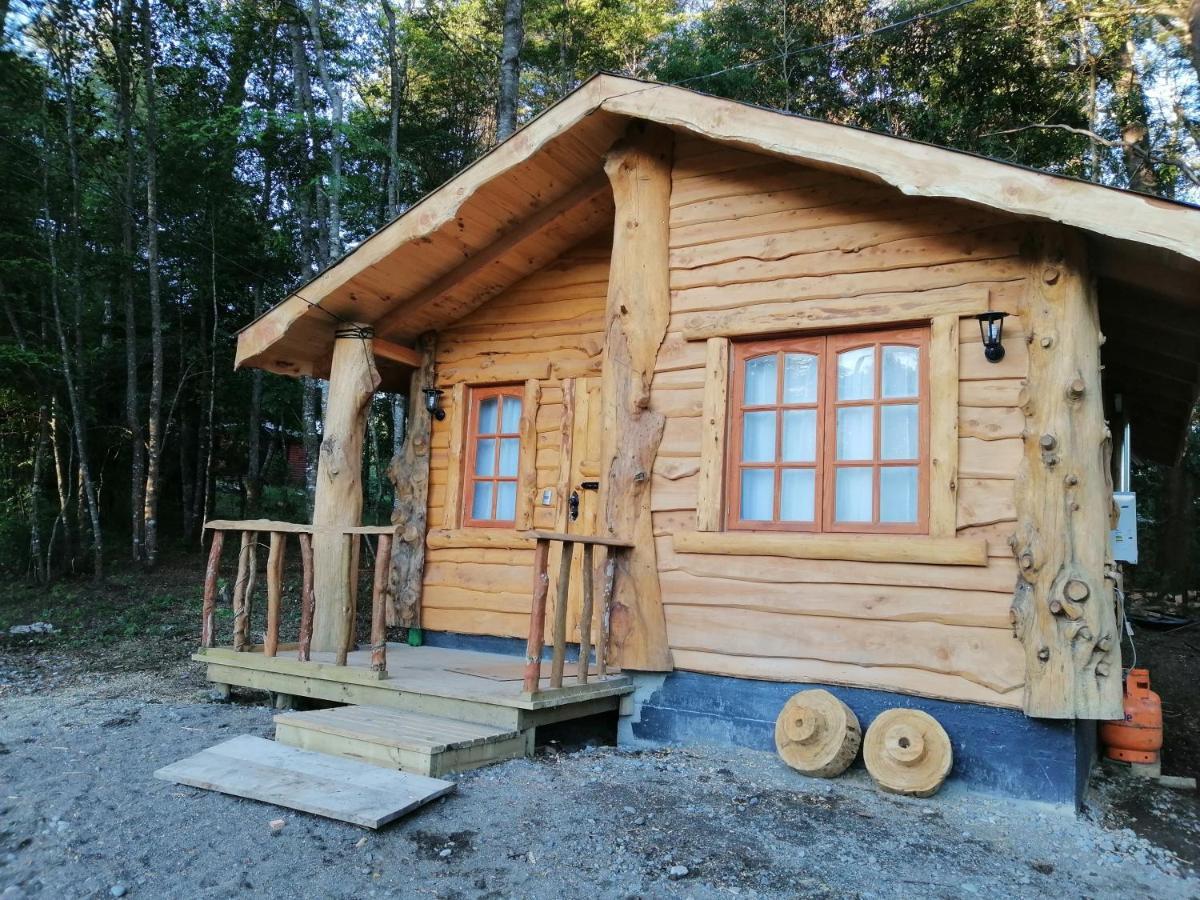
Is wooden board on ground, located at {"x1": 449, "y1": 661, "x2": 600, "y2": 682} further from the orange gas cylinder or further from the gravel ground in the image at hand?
the orange gas cylinder

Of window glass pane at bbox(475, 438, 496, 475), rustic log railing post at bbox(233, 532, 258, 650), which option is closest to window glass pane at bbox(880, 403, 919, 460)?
window glass pane at bbox(475, 438, 496, 475)

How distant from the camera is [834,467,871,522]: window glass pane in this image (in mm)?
4559

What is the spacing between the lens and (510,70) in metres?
11.8

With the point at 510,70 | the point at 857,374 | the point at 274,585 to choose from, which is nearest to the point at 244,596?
the point at 274,585

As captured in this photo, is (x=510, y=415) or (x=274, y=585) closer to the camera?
(x=274, y=585)

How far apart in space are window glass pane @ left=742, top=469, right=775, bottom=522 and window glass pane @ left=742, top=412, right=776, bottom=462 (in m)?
0.09

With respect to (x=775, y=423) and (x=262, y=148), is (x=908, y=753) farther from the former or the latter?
(x=262, y=148)

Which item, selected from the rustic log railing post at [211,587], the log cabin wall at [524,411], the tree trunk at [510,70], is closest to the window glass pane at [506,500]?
the log cabin wall at [524,411]

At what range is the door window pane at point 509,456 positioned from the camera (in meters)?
6.67

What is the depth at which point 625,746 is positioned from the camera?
4.88m

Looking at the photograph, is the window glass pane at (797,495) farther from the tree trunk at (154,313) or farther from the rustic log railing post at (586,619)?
the tree trunk at (154,313)

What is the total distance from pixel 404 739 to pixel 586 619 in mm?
1311

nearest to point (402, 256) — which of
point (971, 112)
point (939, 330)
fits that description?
point (939, 330)

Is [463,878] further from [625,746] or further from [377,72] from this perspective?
[377,72]
